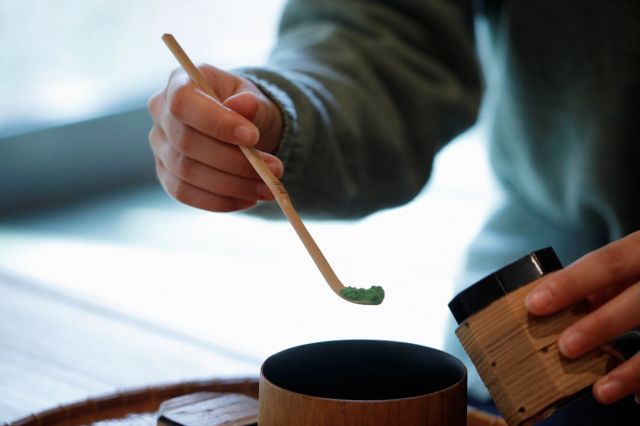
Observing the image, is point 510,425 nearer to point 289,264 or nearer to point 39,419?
point 39,419

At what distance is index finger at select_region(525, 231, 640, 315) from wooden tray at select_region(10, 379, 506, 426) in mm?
116

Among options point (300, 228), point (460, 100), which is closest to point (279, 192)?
point (300, 228)

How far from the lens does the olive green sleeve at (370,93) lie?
2.75ft

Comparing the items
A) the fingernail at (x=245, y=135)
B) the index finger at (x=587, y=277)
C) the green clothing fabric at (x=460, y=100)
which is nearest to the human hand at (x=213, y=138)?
the fingernail at (x=245, y=135)

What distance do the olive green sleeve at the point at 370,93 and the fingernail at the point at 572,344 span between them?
0.38 m

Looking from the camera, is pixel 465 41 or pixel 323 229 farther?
pixel 323 229

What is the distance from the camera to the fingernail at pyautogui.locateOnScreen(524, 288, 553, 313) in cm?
43

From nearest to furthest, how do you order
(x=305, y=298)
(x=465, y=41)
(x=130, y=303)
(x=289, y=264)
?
1. (x=465, y=41)
2. (x=130, y=303)
3. (x=305, y=298)
4. (x=289, y=264)

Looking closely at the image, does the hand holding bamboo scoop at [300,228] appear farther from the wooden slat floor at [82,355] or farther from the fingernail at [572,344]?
the wooden slat floor at [82,355]

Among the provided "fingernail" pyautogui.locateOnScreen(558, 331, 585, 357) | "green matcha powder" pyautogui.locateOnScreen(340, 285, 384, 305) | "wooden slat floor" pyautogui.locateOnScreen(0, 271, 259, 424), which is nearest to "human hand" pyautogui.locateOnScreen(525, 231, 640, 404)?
"fingernail" pyautogui.locateOnScreen(558, 331, 585, 357)

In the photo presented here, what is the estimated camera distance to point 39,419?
1.81 ft

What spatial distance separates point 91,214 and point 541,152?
1.34m

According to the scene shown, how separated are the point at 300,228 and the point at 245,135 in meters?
0.08

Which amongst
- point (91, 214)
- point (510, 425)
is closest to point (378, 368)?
point (510, 425)
